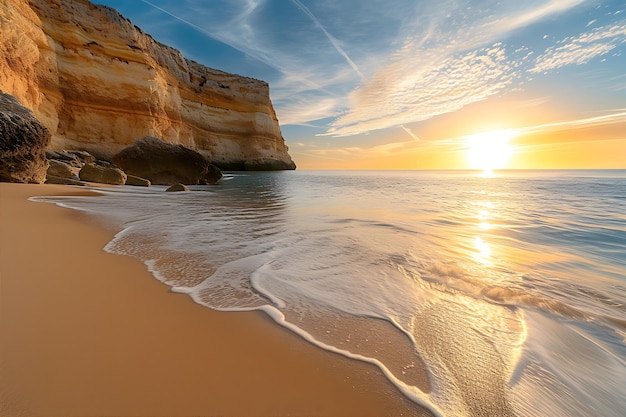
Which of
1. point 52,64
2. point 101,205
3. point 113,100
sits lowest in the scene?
point 101,205

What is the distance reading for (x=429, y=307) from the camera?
2.10 metres

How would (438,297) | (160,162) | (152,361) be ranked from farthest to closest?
(160,162), (438,297), (152,361)

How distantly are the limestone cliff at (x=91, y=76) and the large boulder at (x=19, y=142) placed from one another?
8381 mm

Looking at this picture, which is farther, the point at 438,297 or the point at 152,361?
the point at 438,297

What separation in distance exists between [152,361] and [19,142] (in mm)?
9160

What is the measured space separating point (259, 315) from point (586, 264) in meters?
4.36

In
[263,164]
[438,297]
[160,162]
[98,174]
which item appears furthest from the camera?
[263,164]

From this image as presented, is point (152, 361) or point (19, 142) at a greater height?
point (19, 142)

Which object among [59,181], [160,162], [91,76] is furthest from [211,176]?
[91,76]

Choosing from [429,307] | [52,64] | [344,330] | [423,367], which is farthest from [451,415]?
[52,64]

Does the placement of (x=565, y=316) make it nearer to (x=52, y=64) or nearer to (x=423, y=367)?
(x=423, y=367)

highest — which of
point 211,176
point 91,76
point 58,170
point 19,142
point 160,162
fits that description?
point 91,76

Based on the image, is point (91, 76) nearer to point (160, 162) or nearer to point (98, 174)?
point (160, 162)

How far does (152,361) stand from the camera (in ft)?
4.26
